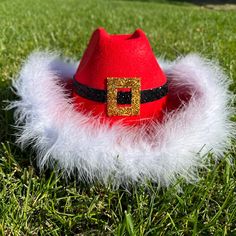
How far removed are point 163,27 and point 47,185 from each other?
296 cm

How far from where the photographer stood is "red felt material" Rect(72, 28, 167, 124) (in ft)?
3.83

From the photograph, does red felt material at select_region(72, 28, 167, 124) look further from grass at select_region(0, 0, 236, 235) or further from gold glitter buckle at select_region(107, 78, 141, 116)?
grass at select_region(0, 0, 236, 235)

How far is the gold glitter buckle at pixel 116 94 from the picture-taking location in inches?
45.1

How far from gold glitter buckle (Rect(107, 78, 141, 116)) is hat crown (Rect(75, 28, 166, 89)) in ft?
0.09

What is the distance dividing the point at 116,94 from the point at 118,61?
0.36 ft

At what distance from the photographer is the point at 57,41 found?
3.02 metres

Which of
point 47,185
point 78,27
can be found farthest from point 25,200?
point 78,27

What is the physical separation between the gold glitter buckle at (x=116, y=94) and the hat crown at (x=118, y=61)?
26 mm

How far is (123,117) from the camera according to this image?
1.17m

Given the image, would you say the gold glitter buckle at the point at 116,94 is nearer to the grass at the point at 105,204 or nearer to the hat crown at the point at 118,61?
the hat crown at the point at 118,61

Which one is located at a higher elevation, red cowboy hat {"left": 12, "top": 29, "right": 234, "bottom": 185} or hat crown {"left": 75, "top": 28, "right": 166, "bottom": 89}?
hat crown {"left": 75, "top": 28, "right": 166, "bottom": 89}

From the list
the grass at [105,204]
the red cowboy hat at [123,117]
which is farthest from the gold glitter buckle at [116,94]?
the grass at [105,204]

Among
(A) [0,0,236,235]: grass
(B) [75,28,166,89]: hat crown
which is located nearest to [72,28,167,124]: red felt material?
(B) [75,28,166,89]: hat crown

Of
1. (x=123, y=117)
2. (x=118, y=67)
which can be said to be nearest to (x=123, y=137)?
(x=123, y=117)
